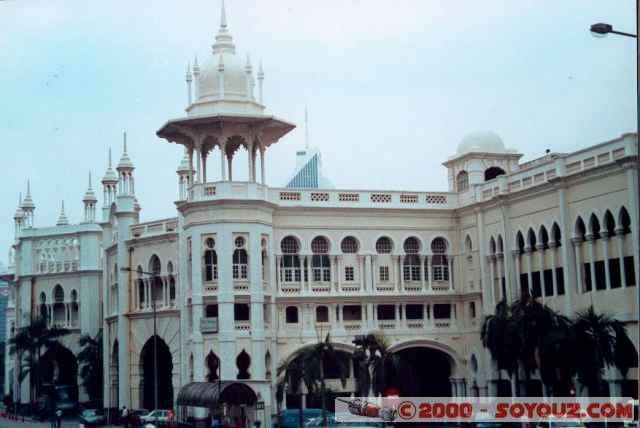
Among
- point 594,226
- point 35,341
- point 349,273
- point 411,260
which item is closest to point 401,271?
point 411,260

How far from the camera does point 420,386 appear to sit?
44906 millimetres

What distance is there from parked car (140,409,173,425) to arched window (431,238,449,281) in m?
11.6

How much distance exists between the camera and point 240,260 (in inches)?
1610

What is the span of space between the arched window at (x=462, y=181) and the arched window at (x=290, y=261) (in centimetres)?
764

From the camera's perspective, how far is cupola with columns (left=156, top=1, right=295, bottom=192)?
41281 mm

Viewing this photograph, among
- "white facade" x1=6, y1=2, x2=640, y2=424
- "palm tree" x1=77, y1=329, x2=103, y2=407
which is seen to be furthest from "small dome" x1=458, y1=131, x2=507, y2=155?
"palm tree" x1=77, y1=329, x2=103, y2=407

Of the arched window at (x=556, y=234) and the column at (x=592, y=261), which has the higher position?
the arched window at (x=556, y=234)

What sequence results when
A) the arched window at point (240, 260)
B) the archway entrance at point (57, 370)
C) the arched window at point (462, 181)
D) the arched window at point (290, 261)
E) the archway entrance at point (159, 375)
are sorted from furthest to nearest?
the archway entrance at point (57, 370) → the archway entrance at point (159, 375) → the arched window at point (462, 181) → the arched window at point (290, 261) → the arched window at point (240, 260)

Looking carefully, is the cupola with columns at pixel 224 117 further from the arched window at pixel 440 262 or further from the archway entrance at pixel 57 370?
the archway entrance at pixel 57 370

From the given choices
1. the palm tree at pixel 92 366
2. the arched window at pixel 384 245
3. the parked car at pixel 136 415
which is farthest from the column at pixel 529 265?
the palm tree at pixel 92 366

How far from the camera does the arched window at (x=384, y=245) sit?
4362cm

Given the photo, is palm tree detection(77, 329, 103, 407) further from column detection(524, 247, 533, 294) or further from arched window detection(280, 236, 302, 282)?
column detection(524, 247, 533, 294)

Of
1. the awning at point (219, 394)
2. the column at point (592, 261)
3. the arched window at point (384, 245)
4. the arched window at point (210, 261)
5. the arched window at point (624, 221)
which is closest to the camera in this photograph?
the arched window at point (624, 221)

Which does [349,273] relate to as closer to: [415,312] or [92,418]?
[415,312]
